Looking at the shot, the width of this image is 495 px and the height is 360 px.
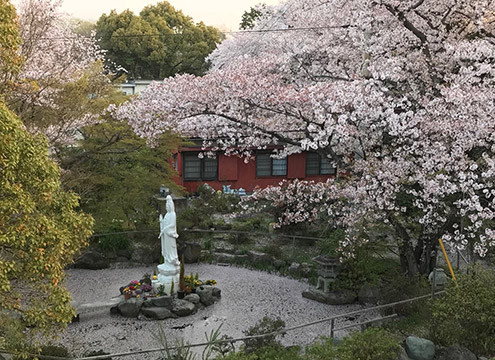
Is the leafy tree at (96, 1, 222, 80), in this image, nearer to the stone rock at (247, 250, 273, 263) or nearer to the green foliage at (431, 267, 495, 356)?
the stone rock at (247, 250, 273, 263)

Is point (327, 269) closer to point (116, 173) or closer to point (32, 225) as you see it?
point (116, 173)

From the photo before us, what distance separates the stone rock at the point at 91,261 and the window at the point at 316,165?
1500 centimetres

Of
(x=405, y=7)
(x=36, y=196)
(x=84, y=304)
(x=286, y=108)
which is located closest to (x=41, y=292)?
(x=36, y=196)

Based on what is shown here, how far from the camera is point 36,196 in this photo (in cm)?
779

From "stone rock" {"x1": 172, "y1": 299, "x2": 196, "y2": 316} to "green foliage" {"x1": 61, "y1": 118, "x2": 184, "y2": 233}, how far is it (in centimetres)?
531

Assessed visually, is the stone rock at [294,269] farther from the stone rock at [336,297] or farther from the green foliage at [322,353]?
the green foliage at [322,353]

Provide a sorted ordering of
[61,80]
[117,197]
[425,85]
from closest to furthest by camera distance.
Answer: [425,85] → [61,80] → [117,197]

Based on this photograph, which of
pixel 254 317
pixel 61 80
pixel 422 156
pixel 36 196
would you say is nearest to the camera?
pixel 36 196

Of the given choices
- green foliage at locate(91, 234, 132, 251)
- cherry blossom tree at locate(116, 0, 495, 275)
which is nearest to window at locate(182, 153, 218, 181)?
green foliage at locate(91, 234, 132, 251)

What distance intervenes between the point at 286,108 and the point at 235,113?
1483 mm

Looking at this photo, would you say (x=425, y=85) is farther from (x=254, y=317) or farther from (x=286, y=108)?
(x=254, y=317)

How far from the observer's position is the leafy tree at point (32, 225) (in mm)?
7219

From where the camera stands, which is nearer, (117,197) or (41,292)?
(41,292)

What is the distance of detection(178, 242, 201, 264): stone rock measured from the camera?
59.1 ft
